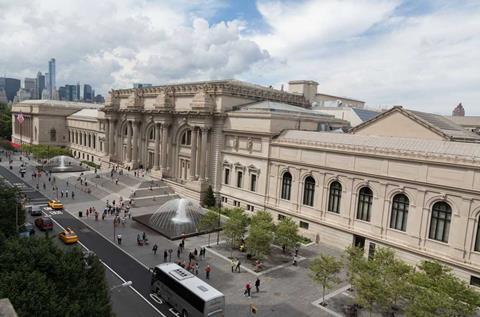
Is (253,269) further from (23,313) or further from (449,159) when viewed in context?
(23,313)

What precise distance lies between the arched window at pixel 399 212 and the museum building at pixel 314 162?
10 centimetres

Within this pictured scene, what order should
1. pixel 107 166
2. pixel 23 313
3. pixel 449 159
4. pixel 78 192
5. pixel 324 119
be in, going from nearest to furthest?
pixel 23 313
pixel 449 159
pixel 324 119
pixel 78 192
pixel 107 166

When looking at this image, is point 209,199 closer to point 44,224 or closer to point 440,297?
point 44,224

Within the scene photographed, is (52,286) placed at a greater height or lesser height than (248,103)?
lesser

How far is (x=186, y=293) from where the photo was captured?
2558cm

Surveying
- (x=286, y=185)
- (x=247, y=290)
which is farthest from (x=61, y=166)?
(x=247, y=290)

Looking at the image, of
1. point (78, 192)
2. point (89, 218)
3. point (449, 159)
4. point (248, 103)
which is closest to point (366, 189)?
point (449, 159)

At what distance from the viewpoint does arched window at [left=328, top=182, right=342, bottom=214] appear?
41531mm

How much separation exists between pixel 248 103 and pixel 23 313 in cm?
4906

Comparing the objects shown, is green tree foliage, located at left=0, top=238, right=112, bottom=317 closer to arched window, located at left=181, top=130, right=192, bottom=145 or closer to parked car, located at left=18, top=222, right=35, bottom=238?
parked car, located at left=18, top=222, right=35, bottom=238

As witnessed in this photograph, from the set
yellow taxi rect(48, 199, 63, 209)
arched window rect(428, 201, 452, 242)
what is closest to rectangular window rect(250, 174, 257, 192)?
arched window rect(428, 201, 452, 242)

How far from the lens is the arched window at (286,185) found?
47.0m

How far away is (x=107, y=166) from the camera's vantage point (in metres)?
82.4

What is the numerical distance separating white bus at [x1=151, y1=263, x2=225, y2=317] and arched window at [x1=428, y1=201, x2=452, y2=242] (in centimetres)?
2096
